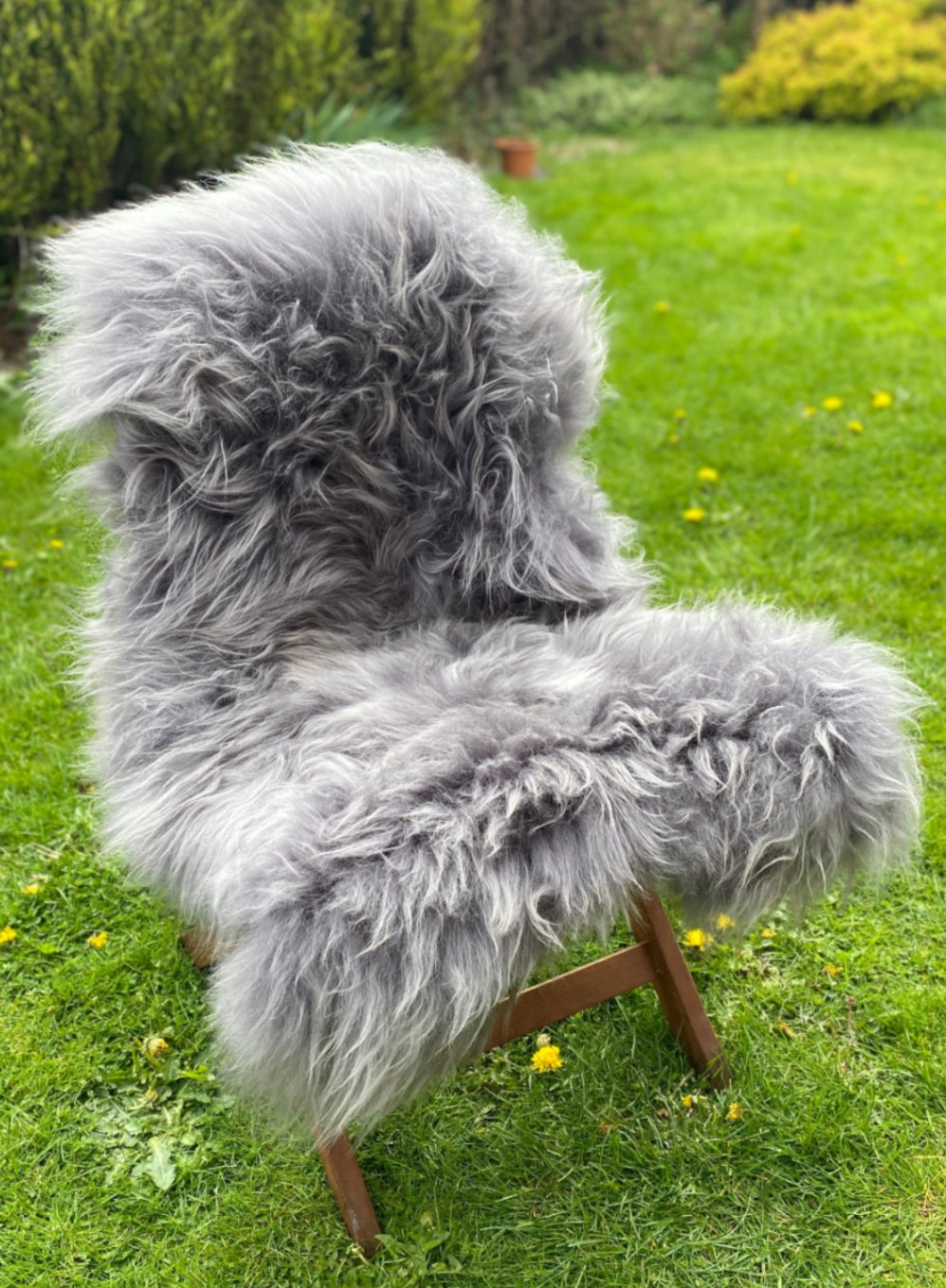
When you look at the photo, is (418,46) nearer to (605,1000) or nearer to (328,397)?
(328,397)

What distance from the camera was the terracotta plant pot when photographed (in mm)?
6555

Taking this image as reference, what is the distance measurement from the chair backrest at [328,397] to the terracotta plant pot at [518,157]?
5192 millimetres

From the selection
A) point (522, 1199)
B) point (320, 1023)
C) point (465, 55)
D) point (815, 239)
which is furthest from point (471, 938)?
point (465, 55)

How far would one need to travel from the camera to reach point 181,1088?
5.97 feet

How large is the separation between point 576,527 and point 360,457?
0.40 meters

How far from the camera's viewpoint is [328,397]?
1692mm

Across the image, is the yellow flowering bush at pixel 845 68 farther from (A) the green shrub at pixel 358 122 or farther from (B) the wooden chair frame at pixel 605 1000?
(B) the wooden chair frame at pixel 605 1000

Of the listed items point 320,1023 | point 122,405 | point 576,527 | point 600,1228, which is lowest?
point 600,1228

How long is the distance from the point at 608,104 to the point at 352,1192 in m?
8.31

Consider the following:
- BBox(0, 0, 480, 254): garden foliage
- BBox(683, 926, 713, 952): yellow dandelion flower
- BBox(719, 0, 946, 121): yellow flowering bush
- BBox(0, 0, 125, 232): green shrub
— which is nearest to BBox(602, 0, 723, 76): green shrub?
BBox(719, 0, 946, 121): yellow flowering bush

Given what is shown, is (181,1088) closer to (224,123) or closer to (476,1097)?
(476,1097)

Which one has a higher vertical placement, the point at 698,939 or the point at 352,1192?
the point at 352,1192

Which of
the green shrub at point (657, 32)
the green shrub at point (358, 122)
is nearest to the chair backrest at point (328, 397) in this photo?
the green shrub at point (358, 122)

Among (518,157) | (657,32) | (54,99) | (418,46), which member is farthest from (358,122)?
(657,32)
